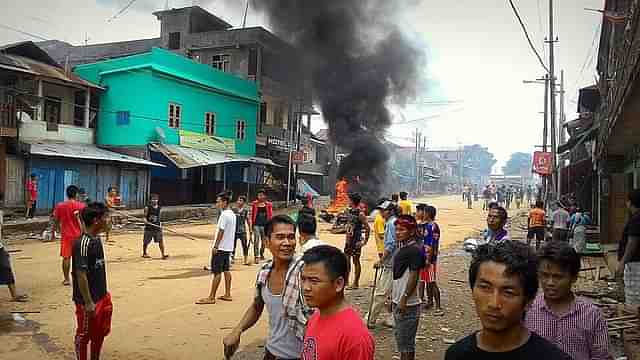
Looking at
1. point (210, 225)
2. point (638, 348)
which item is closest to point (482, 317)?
point (638, 348)

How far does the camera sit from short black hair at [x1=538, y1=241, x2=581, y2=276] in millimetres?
2479

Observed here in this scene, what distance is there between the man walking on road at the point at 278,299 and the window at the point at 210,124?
25.0 meters

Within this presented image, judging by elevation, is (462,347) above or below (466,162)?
below

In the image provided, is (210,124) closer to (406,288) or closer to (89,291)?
(89,291)

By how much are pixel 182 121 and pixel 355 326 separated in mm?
24702

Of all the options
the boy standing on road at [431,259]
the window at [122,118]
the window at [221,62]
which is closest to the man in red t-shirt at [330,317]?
the boy standing on road at [431,259]

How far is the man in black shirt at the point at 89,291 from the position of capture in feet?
13.6

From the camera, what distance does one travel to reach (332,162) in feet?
132

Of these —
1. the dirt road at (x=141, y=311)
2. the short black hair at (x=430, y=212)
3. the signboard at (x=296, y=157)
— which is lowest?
the dirt road at (x=141, y=311)

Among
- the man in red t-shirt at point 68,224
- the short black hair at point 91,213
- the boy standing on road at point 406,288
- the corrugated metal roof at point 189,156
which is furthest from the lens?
the corrugated metal roof at point 189,156

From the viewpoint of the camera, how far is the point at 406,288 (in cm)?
462

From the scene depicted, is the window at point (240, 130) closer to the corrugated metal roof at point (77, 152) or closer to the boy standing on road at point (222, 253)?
the corrugated metal roof at point (77, 152)

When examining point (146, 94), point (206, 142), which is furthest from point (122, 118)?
point (206, 142)

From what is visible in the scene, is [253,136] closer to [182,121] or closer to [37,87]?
[182,121]
